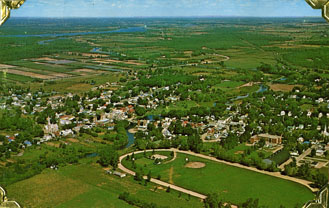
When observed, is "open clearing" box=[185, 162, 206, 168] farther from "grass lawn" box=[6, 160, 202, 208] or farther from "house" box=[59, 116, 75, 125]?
"house" box=[59, 116, 75, 125]

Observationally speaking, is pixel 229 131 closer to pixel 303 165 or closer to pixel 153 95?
pixel 303 165

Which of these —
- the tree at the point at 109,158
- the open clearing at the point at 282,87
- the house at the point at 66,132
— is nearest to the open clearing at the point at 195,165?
the tree at the point at 109,158

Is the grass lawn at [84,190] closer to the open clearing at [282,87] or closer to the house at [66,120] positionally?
the house at [66,120]

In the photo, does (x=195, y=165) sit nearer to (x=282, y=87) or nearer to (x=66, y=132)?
(x=66, y=132)

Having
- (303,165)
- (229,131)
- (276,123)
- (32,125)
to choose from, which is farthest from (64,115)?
(303,165)

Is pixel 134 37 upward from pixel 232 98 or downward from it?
upward

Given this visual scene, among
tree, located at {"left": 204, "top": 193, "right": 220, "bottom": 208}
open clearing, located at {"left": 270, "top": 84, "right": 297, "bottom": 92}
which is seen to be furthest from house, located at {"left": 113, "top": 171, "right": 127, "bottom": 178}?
open clearing, located at {"left": 270, "top": 84, "right": 297, "bottom": 92}
